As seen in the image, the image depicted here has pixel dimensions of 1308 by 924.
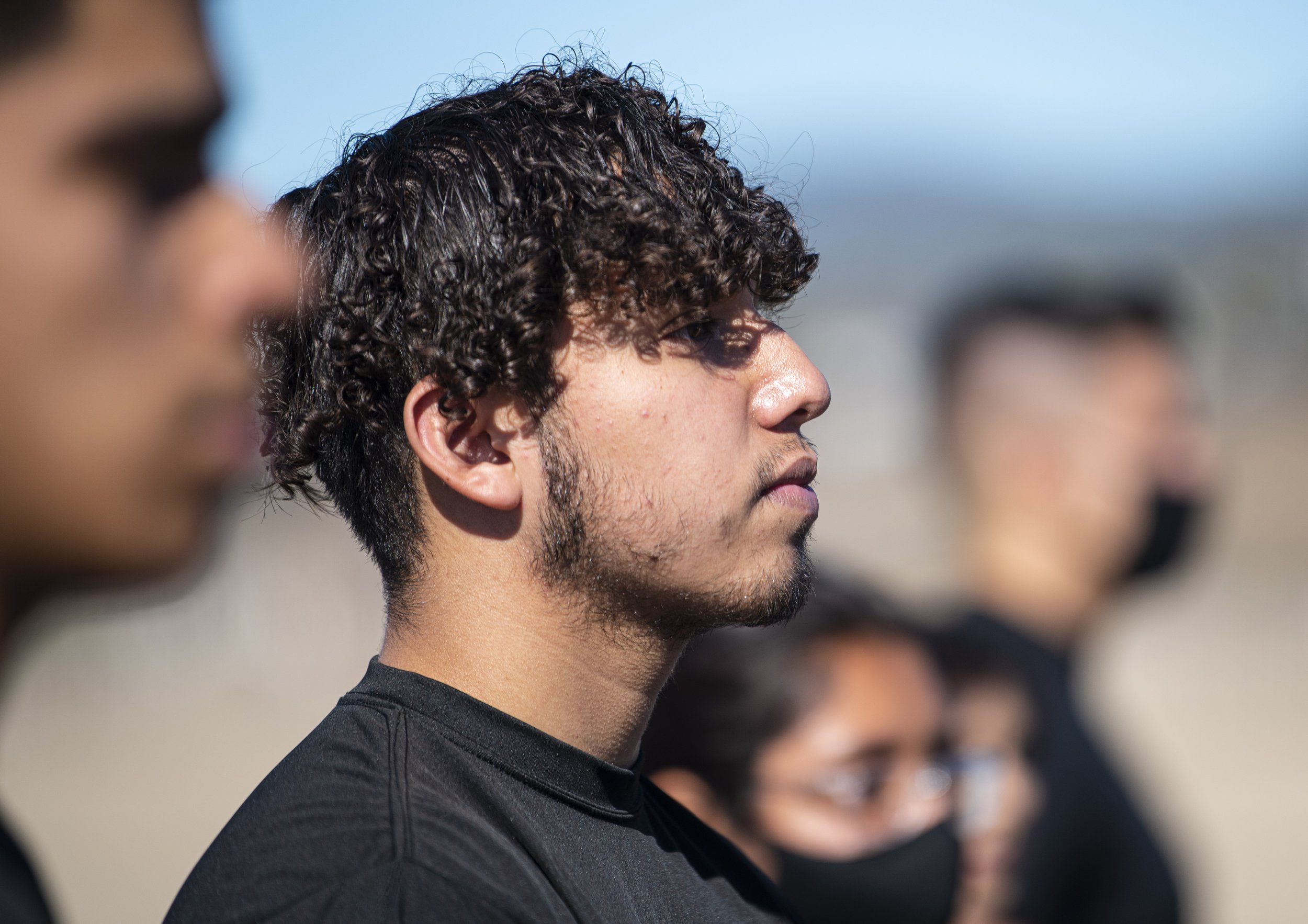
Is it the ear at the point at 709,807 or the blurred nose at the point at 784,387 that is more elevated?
the blurred nose at the point at 784,387

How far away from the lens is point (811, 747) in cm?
315

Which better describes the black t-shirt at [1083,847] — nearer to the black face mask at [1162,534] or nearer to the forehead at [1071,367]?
the black face mask at [1162,534]

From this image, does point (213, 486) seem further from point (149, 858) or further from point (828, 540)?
point (828, 540)

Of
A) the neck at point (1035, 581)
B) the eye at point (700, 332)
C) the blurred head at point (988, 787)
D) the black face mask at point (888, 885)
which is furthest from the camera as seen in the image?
the neck at point (1035, 581)

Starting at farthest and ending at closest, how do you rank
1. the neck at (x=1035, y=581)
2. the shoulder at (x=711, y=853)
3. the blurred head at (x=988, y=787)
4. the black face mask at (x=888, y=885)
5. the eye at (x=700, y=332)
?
1. the neck at (x=1035, y=581)
2. the blurred head at (x=988, y=787)
3. the black face mask at (x=888, y=885)
4. the shoulder at (x=711, y=853)
5. the eye at (x=700, y=332)

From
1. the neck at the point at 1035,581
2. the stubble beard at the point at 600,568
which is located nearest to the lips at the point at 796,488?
the stubble beard at the point at 600,568

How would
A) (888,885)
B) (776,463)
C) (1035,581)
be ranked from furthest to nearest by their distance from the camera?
1. (1035,581)
2. (888,885)
3. (776,463)

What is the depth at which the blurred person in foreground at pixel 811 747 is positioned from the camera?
3.03 m

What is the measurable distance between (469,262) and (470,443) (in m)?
0.28

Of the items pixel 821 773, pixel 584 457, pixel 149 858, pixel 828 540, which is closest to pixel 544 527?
pixel 584 457

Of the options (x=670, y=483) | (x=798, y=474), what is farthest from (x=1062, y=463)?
(x=670, y=483)

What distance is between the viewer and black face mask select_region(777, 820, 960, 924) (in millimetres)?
2709

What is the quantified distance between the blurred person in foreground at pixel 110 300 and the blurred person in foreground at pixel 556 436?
0.91 metres

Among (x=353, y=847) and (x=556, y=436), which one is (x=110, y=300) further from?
(x=556, y=436)
